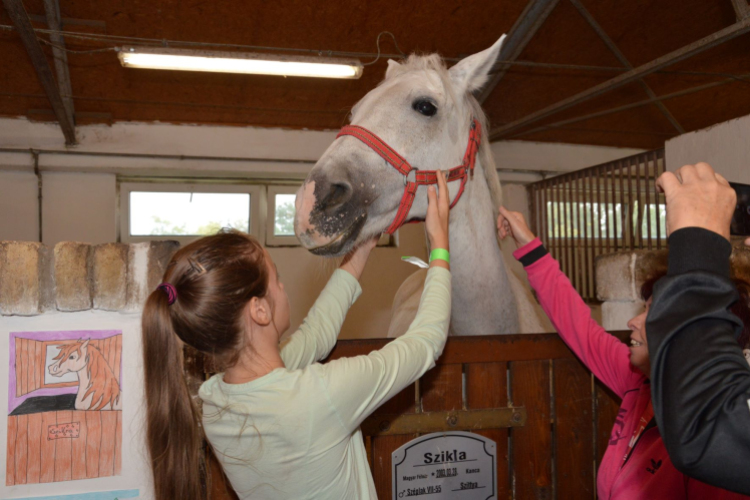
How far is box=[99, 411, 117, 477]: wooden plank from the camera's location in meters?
1.15

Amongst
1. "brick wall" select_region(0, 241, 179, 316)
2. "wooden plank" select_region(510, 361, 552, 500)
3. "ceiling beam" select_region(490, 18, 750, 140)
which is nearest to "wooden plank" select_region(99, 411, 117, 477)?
"brick wall" select_region(0, 241, 179, 316)

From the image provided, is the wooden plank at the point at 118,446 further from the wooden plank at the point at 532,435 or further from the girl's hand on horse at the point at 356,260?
the wooden plank at the point at 532,435

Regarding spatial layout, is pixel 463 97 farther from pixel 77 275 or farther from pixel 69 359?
pixel 69 359

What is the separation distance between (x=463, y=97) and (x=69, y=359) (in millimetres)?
1365

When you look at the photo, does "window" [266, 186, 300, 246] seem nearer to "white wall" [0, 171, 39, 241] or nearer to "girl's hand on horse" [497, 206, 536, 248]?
"white wall" [0, 171, 39, 241]

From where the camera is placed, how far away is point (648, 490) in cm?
98

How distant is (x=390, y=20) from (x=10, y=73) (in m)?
3.09

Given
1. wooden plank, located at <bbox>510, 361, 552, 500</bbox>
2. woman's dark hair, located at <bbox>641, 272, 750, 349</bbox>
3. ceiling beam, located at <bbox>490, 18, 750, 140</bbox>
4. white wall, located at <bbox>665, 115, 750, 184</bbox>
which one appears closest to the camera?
woman's dark hair, located at <bbox>641, 272, 750, 349</bbox>

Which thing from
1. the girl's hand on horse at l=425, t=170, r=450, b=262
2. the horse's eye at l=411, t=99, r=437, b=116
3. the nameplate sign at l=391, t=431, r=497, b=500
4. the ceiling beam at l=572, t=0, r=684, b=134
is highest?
the ceiling beam at l=572, t=0, r=684, b=134

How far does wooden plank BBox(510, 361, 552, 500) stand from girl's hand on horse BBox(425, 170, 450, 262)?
46cm

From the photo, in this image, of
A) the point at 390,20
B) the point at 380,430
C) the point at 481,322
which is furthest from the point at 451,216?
the point at 390,20

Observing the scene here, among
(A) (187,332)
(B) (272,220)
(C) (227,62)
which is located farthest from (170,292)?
(B) (272,220)

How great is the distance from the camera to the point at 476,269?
1.69 meters

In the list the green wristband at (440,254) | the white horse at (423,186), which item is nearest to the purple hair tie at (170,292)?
the white horse at (423,186)
